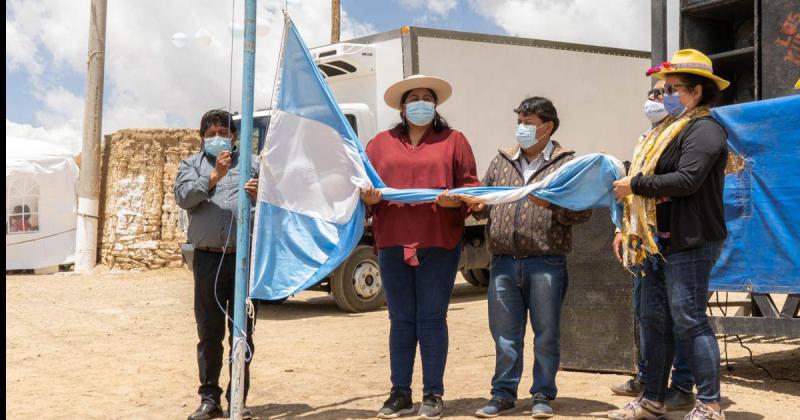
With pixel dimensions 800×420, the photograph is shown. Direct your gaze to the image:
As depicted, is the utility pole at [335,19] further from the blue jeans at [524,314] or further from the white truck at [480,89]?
the blue jeans at [524,314]

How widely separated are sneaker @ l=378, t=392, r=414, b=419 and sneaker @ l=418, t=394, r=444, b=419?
0.34 feet

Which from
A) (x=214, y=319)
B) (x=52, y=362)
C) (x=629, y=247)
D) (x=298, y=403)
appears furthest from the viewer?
(x=52, y=362)

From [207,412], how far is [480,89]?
7203mm

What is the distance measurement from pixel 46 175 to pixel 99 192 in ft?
3.63

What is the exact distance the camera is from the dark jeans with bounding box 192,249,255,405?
5125 mm

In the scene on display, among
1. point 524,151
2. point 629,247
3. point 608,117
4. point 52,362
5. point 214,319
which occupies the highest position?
point 608,117

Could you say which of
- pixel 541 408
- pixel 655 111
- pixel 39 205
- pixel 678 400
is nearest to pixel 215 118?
pixel 541 408

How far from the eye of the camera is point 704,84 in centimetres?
464

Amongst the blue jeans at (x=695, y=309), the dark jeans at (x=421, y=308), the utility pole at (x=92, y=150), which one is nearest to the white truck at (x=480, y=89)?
the dark jeans at (x=421, y=308)

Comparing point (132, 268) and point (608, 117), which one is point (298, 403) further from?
point (132, 268)

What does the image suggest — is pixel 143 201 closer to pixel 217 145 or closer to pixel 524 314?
pixel 217 145

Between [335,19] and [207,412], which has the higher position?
[335,19]

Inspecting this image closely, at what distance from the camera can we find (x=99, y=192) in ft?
55.7

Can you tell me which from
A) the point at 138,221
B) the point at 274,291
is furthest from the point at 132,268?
the point at 274,291
